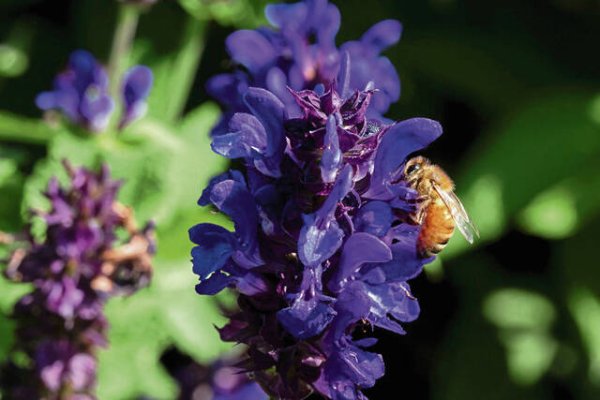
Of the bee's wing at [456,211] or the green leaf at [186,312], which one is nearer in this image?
the bee's wing at [456,211]

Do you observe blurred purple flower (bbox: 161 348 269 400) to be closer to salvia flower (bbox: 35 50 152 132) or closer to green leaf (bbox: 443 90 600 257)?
salvia flower (bbox: 35 50 152 132)

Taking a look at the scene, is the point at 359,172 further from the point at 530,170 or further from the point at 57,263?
the point at 530,170

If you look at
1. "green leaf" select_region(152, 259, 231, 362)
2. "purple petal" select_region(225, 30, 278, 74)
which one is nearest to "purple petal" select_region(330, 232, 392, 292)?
"purple petal" select_region(225, 30, 278, 74)

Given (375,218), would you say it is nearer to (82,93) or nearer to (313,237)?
(313,237)

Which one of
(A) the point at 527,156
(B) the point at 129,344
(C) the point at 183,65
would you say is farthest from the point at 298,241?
(A) the point at 527,156

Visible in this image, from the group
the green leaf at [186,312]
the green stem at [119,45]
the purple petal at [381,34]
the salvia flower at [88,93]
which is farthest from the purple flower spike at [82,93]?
the purple petal at [381,34]

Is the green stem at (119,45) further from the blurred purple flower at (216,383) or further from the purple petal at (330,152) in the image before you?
the purple petal at (330,152)
